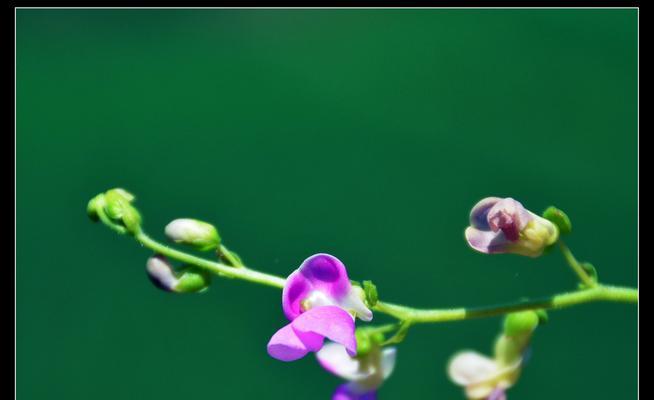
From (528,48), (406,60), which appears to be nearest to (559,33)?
(528,48)

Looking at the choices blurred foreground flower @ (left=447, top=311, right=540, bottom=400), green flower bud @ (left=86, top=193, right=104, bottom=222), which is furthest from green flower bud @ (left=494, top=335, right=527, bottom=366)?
green flower bud @ (left=86, top=193, right=104, bottom=222)

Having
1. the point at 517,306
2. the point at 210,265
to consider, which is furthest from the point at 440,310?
the point at 210,265

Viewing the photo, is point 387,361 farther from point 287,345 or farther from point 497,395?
point 287,345

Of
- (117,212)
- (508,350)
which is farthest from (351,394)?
(117,212)

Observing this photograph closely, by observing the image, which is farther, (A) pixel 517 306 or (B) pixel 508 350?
(B) pixel 508 350

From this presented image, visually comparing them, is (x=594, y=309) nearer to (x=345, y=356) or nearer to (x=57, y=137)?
(x=345, y=356)

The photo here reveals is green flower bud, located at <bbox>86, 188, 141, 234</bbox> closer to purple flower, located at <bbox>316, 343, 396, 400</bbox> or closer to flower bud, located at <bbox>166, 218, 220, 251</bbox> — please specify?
flower bud, located at <bbox>166, 218, 220, 251</bbox>

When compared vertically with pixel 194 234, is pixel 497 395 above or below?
below
